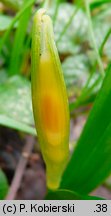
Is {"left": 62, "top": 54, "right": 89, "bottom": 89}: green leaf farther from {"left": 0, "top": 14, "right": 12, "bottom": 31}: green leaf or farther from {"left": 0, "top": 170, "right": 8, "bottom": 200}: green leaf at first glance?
{"left": 0, "top": 170, "right": 8, "bottom": 200}: green leaf

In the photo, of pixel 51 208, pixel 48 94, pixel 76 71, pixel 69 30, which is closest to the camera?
pixel 48 94

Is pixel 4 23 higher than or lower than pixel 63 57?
higher

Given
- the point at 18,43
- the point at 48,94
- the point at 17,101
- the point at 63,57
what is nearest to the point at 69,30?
the point at 63,57

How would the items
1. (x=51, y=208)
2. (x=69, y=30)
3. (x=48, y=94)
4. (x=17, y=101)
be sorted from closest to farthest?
1. (x=48, y=94)
2. (x=51, y=208)
3. (x=17, y=101)
4. (x=69, y=30)

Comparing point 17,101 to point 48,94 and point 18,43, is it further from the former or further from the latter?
point 48,94

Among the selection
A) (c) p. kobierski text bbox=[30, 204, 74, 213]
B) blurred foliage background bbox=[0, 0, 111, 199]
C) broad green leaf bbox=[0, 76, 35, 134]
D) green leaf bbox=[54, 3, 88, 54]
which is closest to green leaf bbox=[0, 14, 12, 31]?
blurred foliage background bbox=[0, 0, 111, 199]

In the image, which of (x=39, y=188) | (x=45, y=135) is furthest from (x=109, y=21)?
(x=45, y=135)

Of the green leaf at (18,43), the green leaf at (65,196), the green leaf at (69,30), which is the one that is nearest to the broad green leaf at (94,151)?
the green leaf at (65,196)

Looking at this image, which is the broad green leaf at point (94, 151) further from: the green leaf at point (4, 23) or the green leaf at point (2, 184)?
the green leaf at point (4, 23)

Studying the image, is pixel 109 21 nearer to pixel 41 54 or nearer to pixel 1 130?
pixel 1 130
